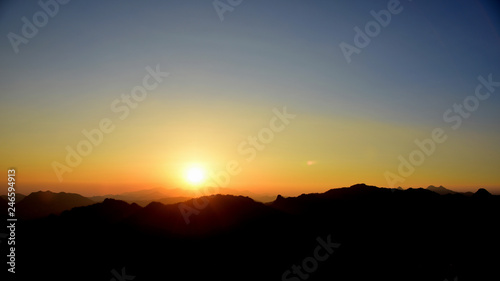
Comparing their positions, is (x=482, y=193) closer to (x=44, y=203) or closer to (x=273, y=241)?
(x=273, y=241)

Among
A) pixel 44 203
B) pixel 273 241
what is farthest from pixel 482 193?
pixel 44 203

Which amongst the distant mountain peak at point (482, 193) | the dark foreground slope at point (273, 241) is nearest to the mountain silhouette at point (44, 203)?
the dark foreground slope at point (273, 241)

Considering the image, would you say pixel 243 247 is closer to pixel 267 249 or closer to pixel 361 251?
pixel 267 249

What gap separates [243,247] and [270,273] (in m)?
6.49

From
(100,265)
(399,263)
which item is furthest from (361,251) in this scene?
(100,265)

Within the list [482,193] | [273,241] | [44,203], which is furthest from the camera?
[44,203]

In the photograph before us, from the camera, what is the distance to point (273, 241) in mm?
41344

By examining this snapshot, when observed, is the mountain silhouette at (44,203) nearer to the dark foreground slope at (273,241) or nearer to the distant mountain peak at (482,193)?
the dark foreground slope at (273,241)

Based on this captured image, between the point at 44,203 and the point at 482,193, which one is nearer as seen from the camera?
the point at 482,193

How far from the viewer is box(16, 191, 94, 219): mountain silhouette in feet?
314

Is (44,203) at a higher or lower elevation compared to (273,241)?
higher

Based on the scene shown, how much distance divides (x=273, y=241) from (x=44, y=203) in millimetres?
107127

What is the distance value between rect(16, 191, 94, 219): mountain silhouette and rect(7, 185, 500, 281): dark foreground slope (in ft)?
204

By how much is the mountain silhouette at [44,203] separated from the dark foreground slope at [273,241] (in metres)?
62.1
